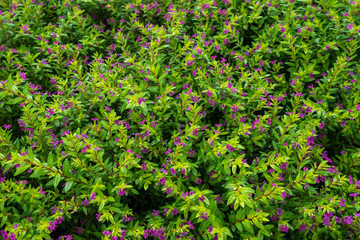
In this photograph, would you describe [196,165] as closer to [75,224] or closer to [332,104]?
[75,224]

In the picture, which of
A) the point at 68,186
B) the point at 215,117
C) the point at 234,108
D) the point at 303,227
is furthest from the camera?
the point at 215,117

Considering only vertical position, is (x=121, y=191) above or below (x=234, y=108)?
A: below

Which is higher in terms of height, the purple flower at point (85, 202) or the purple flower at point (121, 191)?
the purple flower at point (121, 191)

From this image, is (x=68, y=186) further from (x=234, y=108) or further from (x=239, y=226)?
(x=234, y=108)

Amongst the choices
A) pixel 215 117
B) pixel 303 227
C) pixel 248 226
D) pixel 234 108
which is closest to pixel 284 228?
pixel 303 227

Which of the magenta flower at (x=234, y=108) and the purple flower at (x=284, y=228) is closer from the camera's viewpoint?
the purple flower at (x=284, y=228)

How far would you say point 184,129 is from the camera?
119 inches

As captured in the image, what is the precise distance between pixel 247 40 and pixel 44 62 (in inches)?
102

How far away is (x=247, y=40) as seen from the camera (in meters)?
4.11

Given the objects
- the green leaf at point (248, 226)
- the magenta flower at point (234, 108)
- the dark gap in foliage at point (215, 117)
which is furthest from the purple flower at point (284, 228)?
the dark gap in foliage at point (215, 117)

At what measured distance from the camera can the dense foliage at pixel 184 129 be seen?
254 centimetres

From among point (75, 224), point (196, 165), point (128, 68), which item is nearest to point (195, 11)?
point (128, 68)

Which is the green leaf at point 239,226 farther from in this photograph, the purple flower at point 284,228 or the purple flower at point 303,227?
the purple flower at point 303,227

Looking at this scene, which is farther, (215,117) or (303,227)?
(215,117)
